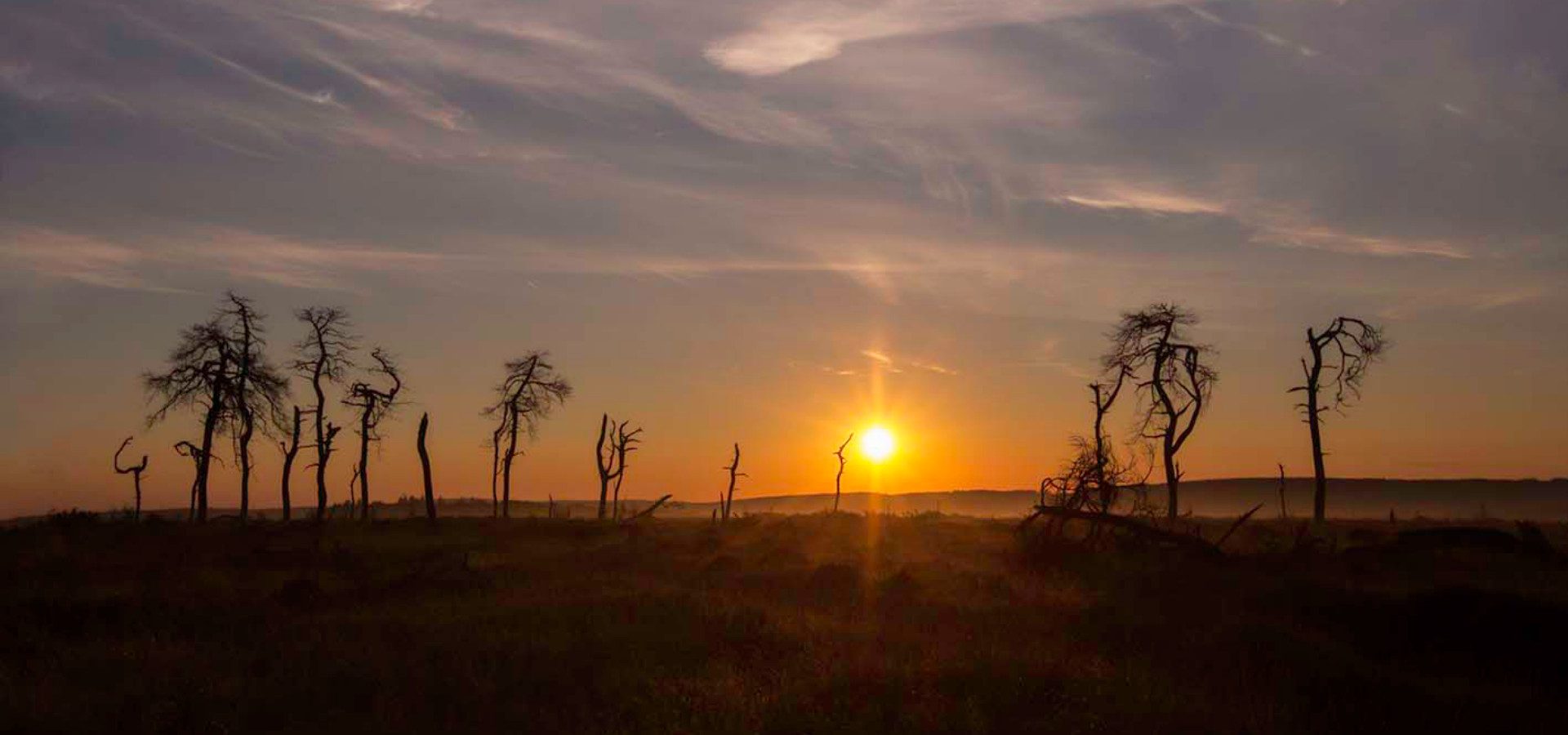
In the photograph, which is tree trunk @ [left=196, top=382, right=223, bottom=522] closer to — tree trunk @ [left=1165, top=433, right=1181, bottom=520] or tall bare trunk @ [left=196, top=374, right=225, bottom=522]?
tall bare trunk @ [left=196, top=374, right=225, bottom=522]

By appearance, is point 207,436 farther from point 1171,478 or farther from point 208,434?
point 1171,478

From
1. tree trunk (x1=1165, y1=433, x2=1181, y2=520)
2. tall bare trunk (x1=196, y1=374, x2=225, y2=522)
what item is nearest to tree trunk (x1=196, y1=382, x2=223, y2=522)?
tall bare trunk (x1=196, y1=374, x2=225, y2=522)

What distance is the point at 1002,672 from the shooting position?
13.5 m

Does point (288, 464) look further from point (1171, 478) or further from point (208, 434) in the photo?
point (1171, 478)

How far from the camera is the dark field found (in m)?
12.3

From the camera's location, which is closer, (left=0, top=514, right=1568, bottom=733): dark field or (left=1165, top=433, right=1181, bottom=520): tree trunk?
(left=0, top=514, right=1568, bottom=733): dark field

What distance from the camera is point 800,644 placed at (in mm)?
15906

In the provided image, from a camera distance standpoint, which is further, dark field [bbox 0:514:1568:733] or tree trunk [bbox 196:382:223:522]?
tree trunk [bbox 196:382:223:522]

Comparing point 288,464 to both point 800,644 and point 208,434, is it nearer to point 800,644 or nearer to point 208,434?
point 208,434

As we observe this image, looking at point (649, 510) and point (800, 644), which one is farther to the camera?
point (649, 510)

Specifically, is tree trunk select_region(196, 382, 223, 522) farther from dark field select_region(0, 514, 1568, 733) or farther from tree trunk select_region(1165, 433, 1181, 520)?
tree trunk select_region(1165, 433, 1181, 520)

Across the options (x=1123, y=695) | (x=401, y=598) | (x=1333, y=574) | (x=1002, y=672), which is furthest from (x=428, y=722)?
(x=1333, y=574)

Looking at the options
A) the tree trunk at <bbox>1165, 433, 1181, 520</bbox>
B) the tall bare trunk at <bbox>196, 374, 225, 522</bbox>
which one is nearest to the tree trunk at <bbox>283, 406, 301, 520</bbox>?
the tall bare trunk at <bbox>196, 374, 225, 522</bbox>

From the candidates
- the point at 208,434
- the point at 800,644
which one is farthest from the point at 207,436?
the point at 800,644
